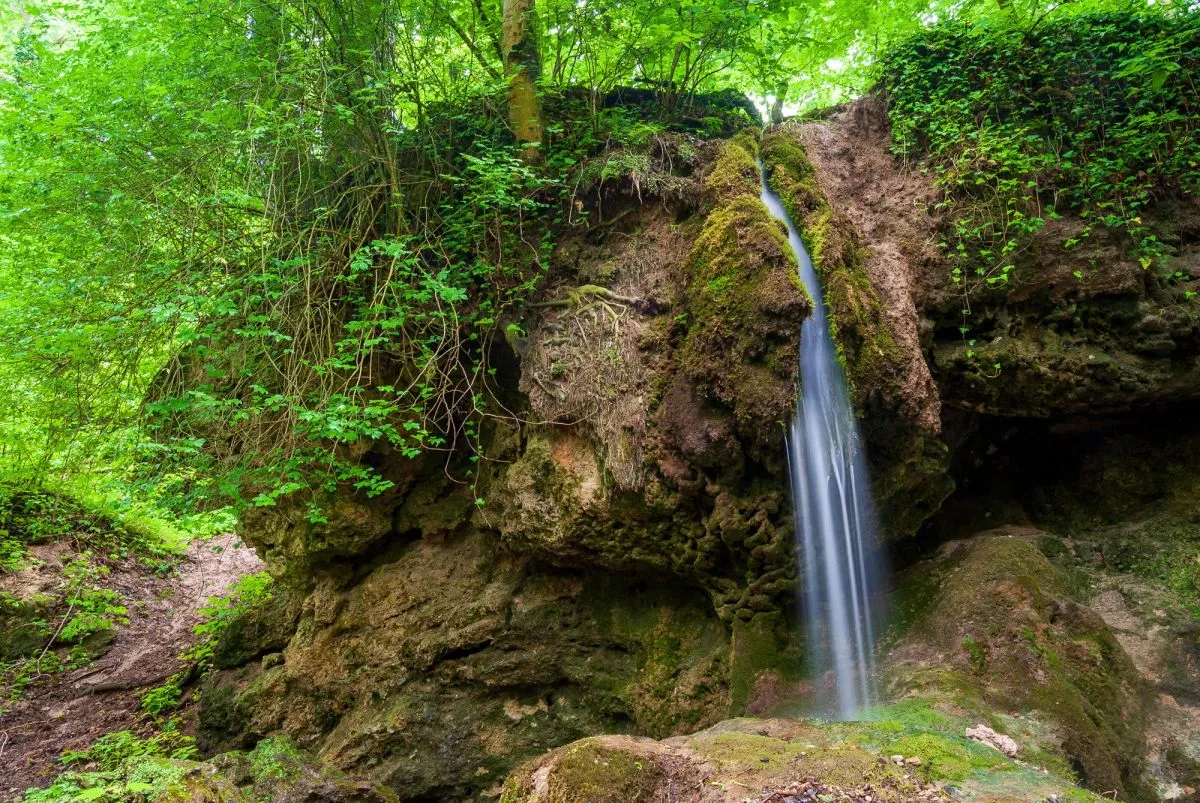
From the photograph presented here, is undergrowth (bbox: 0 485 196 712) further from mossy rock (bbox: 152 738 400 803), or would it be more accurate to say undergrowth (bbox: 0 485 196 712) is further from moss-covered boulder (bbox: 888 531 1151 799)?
moss-covered boulder (bbox: 888 531 1151 799)

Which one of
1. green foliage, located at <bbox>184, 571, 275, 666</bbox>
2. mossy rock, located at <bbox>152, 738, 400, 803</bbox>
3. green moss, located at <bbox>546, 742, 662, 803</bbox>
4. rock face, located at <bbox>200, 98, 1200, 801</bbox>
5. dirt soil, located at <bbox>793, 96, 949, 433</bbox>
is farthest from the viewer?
green foliage, located at <bbox>184, 571, 275, 666</bbox>

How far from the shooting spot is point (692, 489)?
488cm

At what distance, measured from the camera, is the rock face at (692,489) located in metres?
4.60

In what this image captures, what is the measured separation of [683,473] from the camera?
15.9 ft

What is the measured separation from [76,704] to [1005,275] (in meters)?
11.1

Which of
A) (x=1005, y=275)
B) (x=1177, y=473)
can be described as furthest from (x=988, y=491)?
(x=1005, y=275)

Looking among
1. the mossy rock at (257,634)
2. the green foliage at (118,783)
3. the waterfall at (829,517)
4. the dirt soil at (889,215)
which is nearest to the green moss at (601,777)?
the waterfall at (829,517)

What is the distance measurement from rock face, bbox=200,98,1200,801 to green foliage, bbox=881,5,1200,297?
0.24 metres

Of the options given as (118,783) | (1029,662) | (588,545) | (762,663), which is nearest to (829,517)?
(762,663)

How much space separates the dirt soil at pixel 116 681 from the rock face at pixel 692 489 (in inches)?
59.0

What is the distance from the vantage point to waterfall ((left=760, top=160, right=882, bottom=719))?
14.9 feet

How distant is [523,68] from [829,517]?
4805 millimetres

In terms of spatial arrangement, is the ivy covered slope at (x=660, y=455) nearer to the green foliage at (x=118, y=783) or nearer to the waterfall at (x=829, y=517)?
the waterfall at (x=829, y=517)

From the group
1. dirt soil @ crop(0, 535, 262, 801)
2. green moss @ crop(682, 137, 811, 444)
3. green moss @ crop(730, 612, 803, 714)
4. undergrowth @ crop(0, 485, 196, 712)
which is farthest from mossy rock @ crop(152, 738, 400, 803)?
undergrowth @ crop(0, 485, 196, 712)
